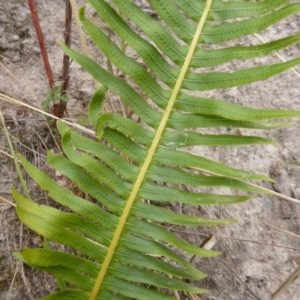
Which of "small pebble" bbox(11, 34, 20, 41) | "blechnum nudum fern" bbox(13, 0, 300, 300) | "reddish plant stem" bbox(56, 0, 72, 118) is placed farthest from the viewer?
"small pebble" bbox(11, 34, 20, 41)

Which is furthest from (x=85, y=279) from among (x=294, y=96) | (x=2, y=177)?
(x=294, y=96)

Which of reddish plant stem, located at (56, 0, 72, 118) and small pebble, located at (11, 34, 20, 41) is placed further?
small pebble, located at (11, 34, 20, 41)

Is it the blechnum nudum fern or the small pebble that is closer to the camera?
the blechnum nudum fern

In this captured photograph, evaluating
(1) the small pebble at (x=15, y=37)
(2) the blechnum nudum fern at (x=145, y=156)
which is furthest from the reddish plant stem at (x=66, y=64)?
(1) the small pebble at (x=15, y=37)

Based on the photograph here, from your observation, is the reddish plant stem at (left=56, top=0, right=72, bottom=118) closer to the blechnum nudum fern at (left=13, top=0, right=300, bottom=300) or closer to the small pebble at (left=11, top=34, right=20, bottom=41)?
the blechnum nudum fern at (left=13, top=0, right=300, bottom=300)

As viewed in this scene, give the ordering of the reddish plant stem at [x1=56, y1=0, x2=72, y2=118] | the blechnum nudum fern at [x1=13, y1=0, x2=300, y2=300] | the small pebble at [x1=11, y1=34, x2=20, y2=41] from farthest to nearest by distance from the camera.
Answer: the small pebble at [x1=11, y1=34, x2=20, y2=41] → the reddish plant stem at [x1=56, y1=0, x2=72, y2=118] → the blechnum nudum fern at [x1=13, y1=0, x2=300, y2=300]

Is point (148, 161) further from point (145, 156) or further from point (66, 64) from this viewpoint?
point (66, 64)

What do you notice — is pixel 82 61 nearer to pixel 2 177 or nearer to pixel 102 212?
pixel 102 212

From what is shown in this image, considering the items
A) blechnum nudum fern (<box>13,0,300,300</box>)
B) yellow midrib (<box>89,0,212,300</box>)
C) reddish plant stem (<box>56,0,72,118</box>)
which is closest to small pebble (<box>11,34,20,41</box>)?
reddish plant stem (<box>56,0,72,118</box>)

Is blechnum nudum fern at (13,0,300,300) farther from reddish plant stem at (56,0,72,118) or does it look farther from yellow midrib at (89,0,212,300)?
reddish plant stem at (56,0,72,118)

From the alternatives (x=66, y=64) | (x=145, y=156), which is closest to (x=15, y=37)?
(x=66, y=64)
